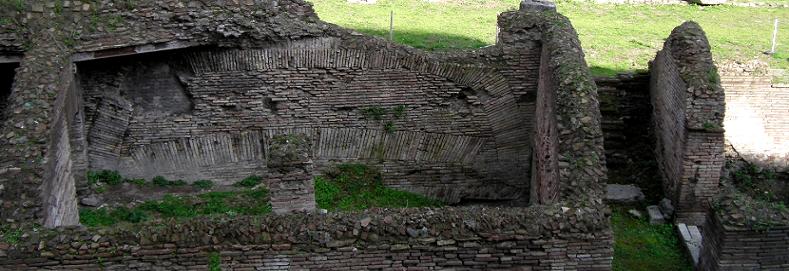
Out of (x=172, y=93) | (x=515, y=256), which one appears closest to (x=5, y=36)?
(x=172, y=93)

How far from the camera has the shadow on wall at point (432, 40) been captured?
43.1 ft

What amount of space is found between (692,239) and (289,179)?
14.7ft

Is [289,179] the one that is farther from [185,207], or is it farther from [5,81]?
[5,81]

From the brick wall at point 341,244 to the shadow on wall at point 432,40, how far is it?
24.5 feet

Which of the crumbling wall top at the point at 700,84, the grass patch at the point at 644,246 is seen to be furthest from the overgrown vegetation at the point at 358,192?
the crumbling wall top at the point at 700,84

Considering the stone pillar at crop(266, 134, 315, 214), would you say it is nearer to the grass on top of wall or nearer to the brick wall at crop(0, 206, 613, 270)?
the brick wall at crop(0, 206, 613, 270)

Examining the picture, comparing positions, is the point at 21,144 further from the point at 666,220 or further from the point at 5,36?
the point at 666,220

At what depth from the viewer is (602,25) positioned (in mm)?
16047

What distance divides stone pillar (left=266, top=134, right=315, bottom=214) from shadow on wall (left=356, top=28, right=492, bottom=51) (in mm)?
6125

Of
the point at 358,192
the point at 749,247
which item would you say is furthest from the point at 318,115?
the point at 749,247

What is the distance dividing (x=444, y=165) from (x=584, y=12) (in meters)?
9.08

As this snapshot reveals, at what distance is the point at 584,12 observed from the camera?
17.4 metres

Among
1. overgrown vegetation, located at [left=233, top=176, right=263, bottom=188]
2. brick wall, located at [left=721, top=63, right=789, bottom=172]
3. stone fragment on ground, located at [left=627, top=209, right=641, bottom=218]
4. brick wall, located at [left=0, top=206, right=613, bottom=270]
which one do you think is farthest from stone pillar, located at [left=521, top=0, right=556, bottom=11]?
brick wall, located at [left=0, top=206, right=613, bottom=270]

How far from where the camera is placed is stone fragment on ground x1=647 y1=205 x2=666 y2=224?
8.97 metres
